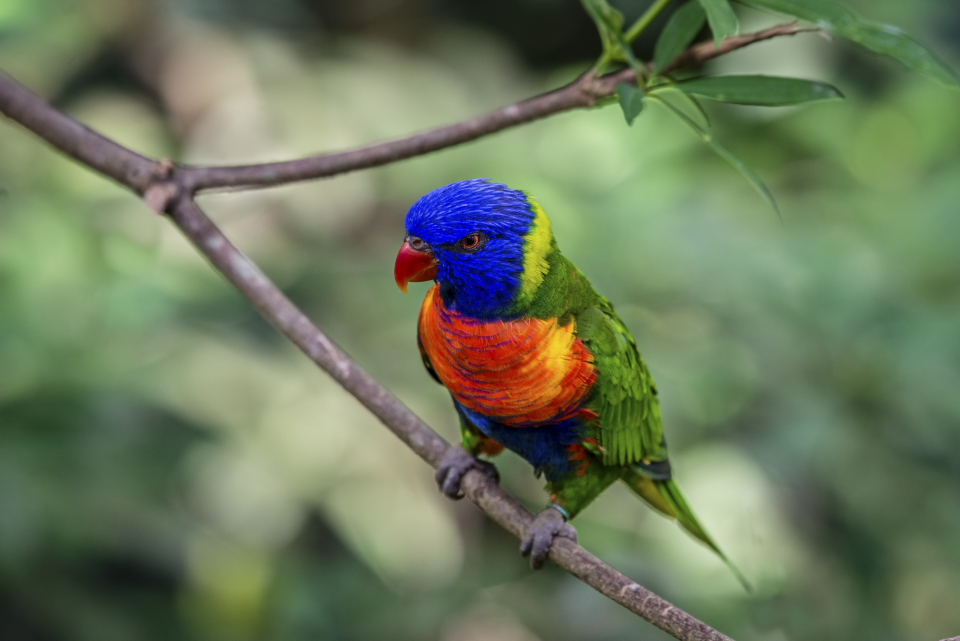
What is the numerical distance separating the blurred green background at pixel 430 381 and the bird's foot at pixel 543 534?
0.50m

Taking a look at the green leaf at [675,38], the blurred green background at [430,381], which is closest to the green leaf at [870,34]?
the green leaf at [675,38]

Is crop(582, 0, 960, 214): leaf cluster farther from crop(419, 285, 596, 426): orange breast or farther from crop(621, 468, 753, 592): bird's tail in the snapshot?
crop(621, 468, 753, 592): bird's tail

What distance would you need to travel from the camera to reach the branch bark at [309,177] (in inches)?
50.6

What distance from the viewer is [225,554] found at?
2262 mm

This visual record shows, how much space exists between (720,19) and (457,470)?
86 centimetres

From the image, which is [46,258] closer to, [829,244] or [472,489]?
[472,489]

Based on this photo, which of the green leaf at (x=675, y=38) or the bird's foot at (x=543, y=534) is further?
the bird's foot at (x=543, y=534)

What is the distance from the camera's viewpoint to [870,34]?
109 centimetres

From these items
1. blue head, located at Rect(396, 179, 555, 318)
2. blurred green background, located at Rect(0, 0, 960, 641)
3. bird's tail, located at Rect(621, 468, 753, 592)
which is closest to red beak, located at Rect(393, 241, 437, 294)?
blue head, located at Rect(396, 179, 555, 318)

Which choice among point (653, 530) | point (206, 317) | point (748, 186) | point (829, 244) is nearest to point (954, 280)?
point (829, 244)

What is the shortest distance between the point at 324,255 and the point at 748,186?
145 cm

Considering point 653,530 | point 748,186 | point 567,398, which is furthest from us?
point 748,186

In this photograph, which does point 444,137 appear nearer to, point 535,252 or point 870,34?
point 535,252

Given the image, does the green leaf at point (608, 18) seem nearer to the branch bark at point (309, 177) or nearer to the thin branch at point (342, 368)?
the branch bark at point (309, 177)
